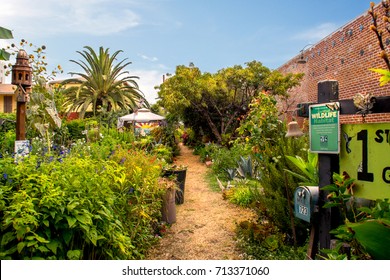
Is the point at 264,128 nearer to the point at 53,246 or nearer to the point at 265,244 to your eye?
the point at 265,244

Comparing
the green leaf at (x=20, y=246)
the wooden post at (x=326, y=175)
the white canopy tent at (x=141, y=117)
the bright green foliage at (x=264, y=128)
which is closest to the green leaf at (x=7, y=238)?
the green leaf at (x=20, y=246)

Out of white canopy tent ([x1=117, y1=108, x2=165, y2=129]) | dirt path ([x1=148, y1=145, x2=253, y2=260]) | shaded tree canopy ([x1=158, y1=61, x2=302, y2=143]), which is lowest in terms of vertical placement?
dirt path ([x1=148, y1=145, x2=253, y2=260])

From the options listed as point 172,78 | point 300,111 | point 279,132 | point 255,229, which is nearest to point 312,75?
point 172,78

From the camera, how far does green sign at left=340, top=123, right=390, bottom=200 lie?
2.22 metres

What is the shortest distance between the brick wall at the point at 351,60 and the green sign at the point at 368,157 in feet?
20.6

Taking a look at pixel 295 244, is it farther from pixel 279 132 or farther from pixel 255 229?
pixel 279 132

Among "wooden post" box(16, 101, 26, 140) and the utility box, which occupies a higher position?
"wooden post" box(16, 101, 26, 140)

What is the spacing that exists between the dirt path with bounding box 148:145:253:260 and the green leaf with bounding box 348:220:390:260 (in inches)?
105

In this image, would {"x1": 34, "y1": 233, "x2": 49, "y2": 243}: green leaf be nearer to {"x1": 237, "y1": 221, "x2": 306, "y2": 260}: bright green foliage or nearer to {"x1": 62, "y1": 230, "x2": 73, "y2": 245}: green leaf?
{"x1": 62, "y1": 230, "x2": 73, "y2": 245}: green leaf

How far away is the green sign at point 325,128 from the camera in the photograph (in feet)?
8.25

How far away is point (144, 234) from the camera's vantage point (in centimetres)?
427

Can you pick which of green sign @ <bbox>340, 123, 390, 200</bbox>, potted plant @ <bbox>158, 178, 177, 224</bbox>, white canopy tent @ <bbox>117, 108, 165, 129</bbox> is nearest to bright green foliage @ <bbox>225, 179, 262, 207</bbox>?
potted plant @ <bbox>158, 178, 177, 224</bbox>

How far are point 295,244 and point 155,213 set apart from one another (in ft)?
6.66

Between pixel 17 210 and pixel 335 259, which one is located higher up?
pixel 17 210
